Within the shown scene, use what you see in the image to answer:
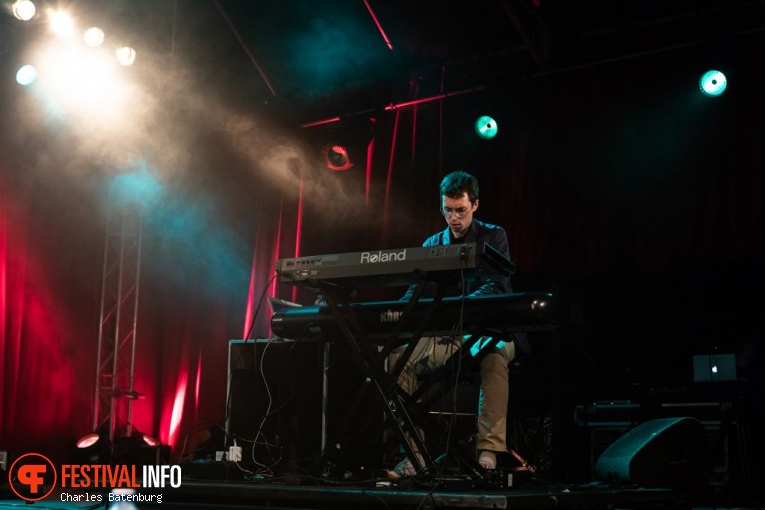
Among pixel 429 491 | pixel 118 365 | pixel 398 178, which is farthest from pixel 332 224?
pixel 429 491

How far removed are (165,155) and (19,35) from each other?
1.32 meters

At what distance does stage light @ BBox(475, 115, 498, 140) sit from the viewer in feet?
18.5

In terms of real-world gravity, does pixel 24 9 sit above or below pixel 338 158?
above

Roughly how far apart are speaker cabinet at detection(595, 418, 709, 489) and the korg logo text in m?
1.08

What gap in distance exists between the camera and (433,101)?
5914 millimetres

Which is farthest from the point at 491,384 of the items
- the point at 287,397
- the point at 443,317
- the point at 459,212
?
the point at 287,397

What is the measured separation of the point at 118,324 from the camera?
5.70 metres

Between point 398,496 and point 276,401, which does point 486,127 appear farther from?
point 398,496

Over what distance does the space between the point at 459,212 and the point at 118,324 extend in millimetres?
3248

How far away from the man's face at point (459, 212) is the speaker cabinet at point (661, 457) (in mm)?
1129

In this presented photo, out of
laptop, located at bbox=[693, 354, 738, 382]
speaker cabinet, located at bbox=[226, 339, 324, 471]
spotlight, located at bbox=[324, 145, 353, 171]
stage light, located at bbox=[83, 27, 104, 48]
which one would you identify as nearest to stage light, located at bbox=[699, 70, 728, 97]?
laptop, located at bbox=[693, 354, 738, 382]

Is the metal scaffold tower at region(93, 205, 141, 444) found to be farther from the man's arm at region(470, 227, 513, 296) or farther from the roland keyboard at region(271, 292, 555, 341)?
the man's arm at region(470, 227, 513, 296)

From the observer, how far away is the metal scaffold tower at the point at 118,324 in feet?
18.5

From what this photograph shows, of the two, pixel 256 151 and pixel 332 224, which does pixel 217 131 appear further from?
pixel 332 224
